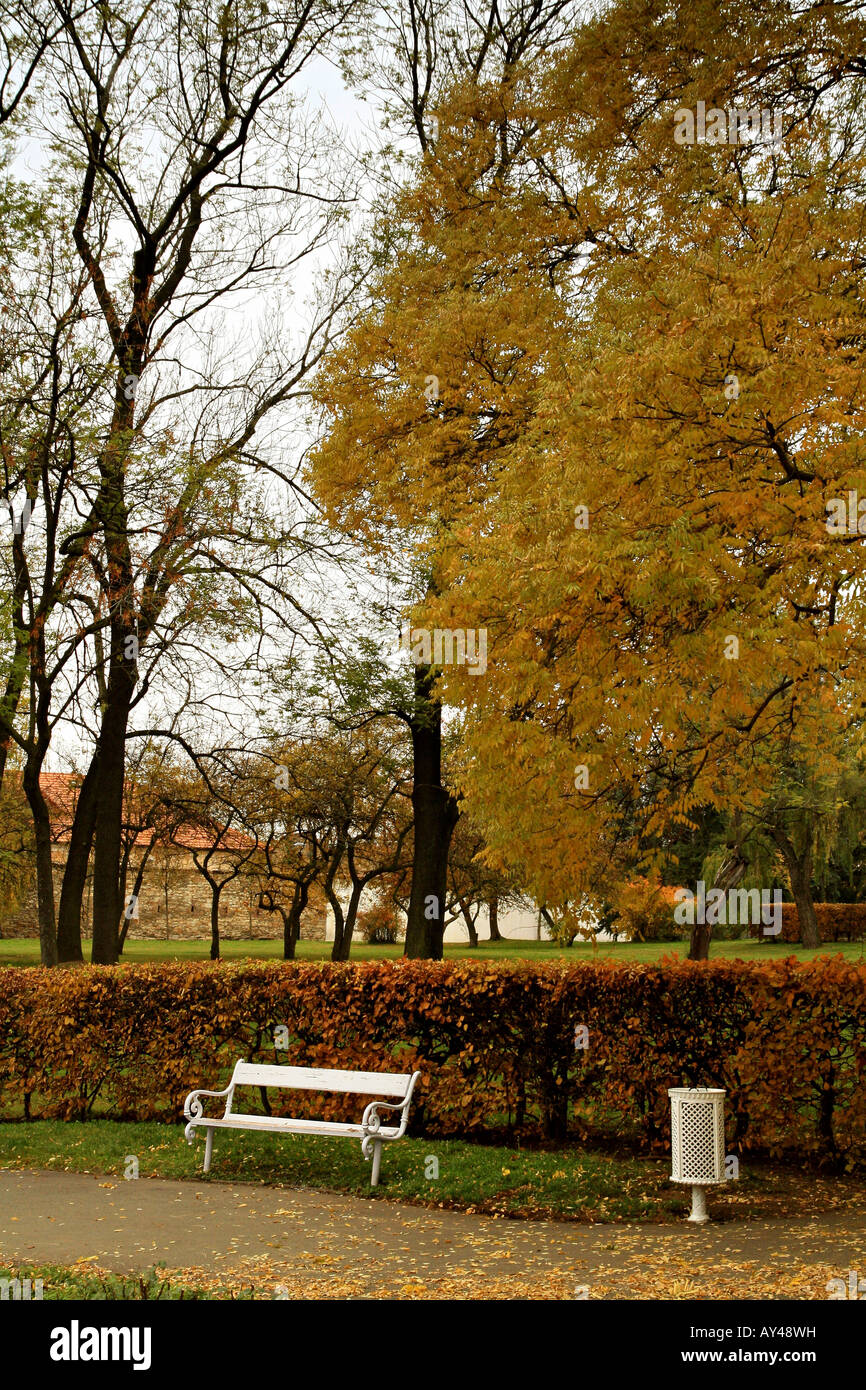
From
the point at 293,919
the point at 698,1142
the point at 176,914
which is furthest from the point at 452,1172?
the point at 176,914

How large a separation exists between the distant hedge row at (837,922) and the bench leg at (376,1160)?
100 ft

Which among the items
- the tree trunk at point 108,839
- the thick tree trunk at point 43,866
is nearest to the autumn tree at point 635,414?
the tree trunk at point 108,839

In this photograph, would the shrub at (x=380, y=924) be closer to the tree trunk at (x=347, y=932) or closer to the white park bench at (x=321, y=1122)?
the tree trunk at (x=347, y=932)

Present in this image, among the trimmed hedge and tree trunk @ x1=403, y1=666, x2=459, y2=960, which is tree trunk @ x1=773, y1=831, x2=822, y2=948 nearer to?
tree trunk @ x1=403, y1=666, x2=459, y2=960

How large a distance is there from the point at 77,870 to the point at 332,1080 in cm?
1058

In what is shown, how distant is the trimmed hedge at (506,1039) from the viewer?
9.15 metres

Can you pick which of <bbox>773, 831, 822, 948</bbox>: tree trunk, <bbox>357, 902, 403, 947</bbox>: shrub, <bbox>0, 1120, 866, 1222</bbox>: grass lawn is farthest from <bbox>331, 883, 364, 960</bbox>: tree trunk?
<bbox>0, 1120, 866, 1222</bbox>: grass lawn

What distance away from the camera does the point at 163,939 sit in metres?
51.6

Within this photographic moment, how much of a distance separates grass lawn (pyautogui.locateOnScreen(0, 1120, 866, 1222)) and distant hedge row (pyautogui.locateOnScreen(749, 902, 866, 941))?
2944 centimetres

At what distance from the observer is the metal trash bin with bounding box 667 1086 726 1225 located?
7.44m

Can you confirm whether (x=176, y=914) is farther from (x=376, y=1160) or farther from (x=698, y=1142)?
(x=698, y=1142)

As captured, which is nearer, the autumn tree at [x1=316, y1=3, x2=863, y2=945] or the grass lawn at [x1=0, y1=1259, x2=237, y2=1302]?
the grass lawn at [x1=0, y1=1259, x2=237, y2=1302]

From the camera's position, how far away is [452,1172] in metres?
8.64

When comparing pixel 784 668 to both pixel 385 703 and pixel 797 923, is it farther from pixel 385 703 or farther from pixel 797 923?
pixel 797 923
